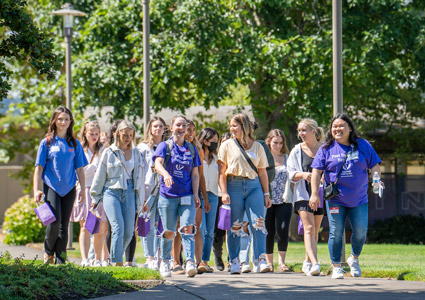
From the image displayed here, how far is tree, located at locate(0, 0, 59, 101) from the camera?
8.41 metres

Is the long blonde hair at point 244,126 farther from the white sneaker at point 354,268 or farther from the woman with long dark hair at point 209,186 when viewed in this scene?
the white sneaker at point 354,268

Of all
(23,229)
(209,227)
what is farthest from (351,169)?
(23,229)

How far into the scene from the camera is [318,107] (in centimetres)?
1898

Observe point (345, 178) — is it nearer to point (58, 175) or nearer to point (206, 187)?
point (206, 187)

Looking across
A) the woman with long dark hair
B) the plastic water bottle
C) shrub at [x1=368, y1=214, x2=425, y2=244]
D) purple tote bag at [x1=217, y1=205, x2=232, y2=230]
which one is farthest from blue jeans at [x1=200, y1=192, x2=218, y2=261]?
shrub at [x1=368, y1=214, x2=425, y2=244]

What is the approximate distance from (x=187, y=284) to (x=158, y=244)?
2442mm

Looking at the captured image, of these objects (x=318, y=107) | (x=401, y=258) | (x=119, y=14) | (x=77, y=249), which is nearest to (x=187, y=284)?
(x=401, y=258)

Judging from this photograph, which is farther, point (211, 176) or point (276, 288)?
point (211, 176)

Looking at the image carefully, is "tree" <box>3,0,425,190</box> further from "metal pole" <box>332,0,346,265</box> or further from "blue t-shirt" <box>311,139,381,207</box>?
"blue t-shirt" <box>311,139,381,207</box>

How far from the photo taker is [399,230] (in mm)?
23734

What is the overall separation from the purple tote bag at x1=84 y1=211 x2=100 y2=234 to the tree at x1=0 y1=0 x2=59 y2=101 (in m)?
2.95

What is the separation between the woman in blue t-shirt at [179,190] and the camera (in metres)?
9.94

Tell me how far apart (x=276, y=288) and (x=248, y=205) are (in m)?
1.87

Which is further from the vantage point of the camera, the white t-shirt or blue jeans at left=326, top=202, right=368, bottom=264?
the white t-shirt
